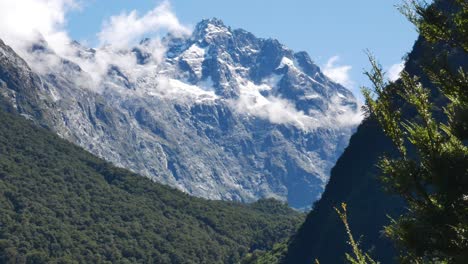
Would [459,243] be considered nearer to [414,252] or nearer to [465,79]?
[414,252]

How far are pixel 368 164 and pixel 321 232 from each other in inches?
892

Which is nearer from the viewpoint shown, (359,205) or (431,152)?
(431,152)

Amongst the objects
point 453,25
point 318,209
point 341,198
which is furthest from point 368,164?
point 453,25

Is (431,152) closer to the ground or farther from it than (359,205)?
closer to the ground

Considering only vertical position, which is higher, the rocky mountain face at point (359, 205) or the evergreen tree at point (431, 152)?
the rocky mountain face at point (359, 205)

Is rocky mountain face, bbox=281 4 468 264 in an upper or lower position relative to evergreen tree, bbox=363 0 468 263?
upper

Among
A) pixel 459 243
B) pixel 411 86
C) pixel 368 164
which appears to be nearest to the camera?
pixel 459 243

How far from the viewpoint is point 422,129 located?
1295 centimetres

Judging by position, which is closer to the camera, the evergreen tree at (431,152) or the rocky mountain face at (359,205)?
the evergreen tree at (431,152)

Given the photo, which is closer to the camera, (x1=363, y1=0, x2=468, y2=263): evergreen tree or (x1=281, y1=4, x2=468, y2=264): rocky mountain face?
(x1=363, y1=0, x2=468, y2=263): evergreen tree

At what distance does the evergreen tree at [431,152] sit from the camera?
12812 mm

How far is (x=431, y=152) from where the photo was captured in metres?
13.0

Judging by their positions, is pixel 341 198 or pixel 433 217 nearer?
pixel 433 217

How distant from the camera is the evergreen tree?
12812 millimetres
